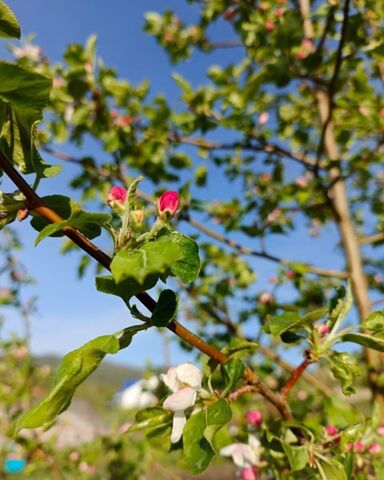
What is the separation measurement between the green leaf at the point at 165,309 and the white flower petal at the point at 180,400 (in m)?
0.19

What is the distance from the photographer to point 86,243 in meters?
0.71

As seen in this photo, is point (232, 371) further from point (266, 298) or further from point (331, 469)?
point (266, 298)

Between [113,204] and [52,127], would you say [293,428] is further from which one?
[52,127]

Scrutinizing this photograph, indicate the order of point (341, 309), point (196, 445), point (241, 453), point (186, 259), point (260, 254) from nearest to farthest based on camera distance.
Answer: point (186, 259) < point (196, 445) < point (341, 309) < point (241, 453) < point (260, 254)

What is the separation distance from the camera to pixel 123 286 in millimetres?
645

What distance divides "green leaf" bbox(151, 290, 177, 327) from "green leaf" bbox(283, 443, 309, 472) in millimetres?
399

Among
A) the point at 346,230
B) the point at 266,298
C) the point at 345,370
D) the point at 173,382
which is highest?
the point at 346,230

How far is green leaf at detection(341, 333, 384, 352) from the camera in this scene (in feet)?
2.80

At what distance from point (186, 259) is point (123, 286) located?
0.35ft

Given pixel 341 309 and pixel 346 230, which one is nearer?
pixel 341 309

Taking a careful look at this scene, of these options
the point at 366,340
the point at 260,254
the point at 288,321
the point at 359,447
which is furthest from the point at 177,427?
the point at 260,254

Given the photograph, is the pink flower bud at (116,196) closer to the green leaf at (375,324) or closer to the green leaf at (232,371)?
the green leaf at (232,371)

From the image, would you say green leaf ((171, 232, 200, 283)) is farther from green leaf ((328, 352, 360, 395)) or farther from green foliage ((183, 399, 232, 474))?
green leaf ((328, 352, 360, 395))

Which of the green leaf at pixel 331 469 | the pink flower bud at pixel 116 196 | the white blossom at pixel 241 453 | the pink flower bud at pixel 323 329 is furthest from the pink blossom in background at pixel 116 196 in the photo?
the white blossom at pixel 241 453
